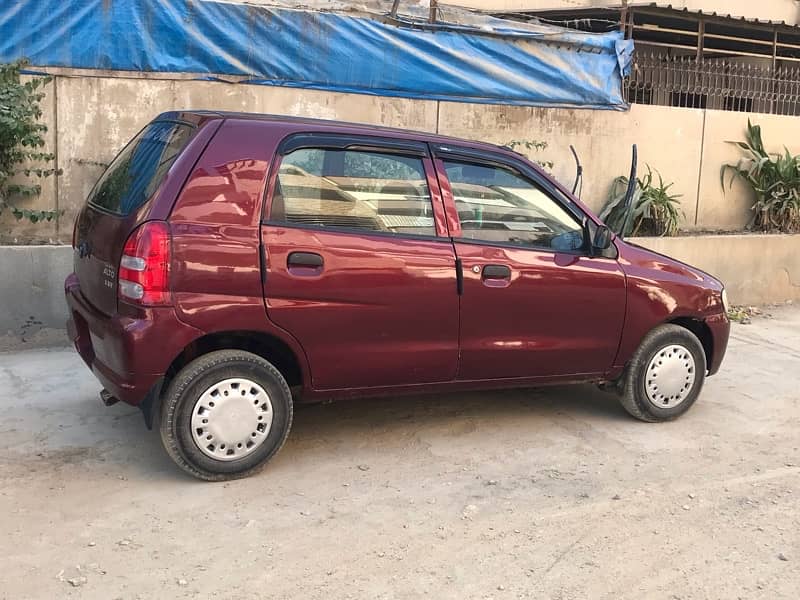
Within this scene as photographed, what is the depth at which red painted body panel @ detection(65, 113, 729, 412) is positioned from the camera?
12.7 feet

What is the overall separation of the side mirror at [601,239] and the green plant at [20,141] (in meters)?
4.49

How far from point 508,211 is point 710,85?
250 inches

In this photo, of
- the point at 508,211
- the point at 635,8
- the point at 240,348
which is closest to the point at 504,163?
the point at 508,211

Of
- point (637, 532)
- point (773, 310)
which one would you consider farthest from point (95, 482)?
point (773, 310)

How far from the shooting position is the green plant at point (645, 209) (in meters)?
8.99

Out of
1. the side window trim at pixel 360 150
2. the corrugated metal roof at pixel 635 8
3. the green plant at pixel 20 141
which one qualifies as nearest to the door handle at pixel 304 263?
the side window trim at pixel 360 150

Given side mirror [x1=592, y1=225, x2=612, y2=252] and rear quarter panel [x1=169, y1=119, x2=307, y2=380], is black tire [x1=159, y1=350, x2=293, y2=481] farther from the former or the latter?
side mirror [x1=592, y1=225, x2=612, y2=252]

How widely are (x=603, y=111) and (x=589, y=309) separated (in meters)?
4.95

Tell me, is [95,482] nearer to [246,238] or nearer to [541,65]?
[246,238]

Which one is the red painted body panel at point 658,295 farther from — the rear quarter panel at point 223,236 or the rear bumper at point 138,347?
the rear bumper at point 138,347

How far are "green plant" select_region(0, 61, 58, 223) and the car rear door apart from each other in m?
3.37

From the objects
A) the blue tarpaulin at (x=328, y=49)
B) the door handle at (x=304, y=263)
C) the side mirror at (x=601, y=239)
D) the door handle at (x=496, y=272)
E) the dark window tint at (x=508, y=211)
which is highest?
the blue tarpaulin at (x=328, y=49)

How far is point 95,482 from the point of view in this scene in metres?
4.06

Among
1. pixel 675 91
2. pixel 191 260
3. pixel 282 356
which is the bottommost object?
pixel 282 356
